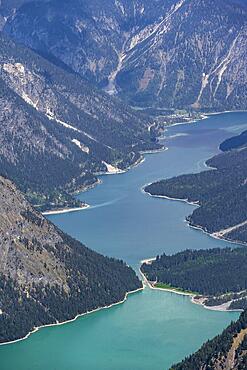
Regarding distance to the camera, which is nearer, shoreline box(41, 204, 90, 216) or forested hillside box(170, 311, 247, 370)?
forested hillside box(170, 311, 247, 370)

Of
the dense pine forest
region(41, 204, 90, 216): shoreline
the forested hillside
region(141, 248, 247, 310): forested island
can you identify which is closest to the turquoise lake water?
region(141, 248, 247, 310): forested island

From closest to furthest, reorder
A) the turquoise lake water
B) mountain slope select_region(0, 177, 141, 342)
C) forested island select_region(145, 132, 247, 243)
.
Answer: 1. the turquoise lake water
2. mountain slope select_region(0, 177, 141, 342)
3. forested island select_region(145, 132, 247, 243)

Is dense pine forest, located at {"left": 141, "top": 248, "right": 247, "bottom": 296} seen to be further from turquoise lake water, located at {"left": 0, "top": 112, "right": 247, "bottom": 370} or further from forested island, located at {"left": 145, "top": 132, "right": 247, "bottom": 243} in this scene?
forested island, located at {"left": 145, "top": 132, "right": 247, "bottom": 243}

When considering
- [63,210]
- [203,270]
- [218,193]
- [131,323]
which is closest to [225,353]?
[131,323]

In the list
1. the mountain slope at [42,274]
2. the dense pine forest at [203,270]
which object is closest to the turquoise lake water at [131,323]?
the mountain slope at [42,274]

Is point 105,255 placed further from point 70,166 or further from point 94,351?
point 70,166

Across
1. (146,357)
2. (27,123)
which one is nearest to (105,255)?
(146,357)

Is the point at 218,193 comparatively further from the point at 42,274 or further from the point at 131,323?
the point at 131,323
